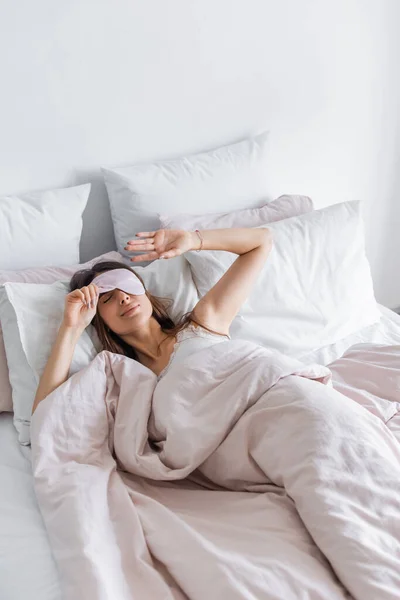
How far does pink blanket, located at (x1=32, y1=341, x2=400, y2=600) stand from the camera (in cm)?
121

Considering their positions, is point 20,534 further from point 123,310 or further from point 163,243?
point 163,243

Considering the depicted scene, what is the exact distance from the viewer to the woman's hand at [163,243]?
1.78 metres

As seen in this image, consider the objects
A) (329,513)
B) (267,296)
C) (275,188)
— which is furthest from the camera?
(275,188)

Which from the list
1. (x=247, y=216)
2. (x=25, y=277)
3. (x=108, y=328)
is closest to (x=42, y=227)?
(x=25, y=277)

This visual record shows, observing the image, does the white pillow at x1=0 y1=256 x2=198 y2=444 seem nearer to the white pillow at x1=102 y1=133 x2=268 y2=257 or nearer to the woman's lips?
the woman's lips

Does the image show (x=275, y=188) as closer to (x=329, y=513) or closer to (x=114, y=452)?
(x=114, y=452)

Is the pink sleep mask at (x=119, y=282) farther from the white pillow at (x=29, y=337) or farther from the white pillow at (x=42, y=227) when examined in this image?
the white pillow at (x=42, y=227)

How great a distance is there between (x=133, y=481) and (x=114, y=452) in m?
0.09

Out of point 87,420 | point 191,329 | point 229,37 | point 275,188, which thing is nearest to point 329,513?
point 87,420

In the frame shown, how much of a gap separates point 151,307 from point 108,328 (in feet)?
0.40

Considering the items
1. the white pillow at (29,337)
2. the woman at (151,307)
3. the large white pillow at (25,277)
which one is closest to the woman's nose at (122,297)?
the woman at (151,307)

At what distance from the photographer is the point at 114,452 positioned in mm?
1638

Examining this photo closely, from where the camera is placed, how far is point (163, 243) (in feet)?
6.02

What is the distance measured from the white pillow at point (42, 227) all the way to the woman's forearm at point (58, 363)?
0.34 m
